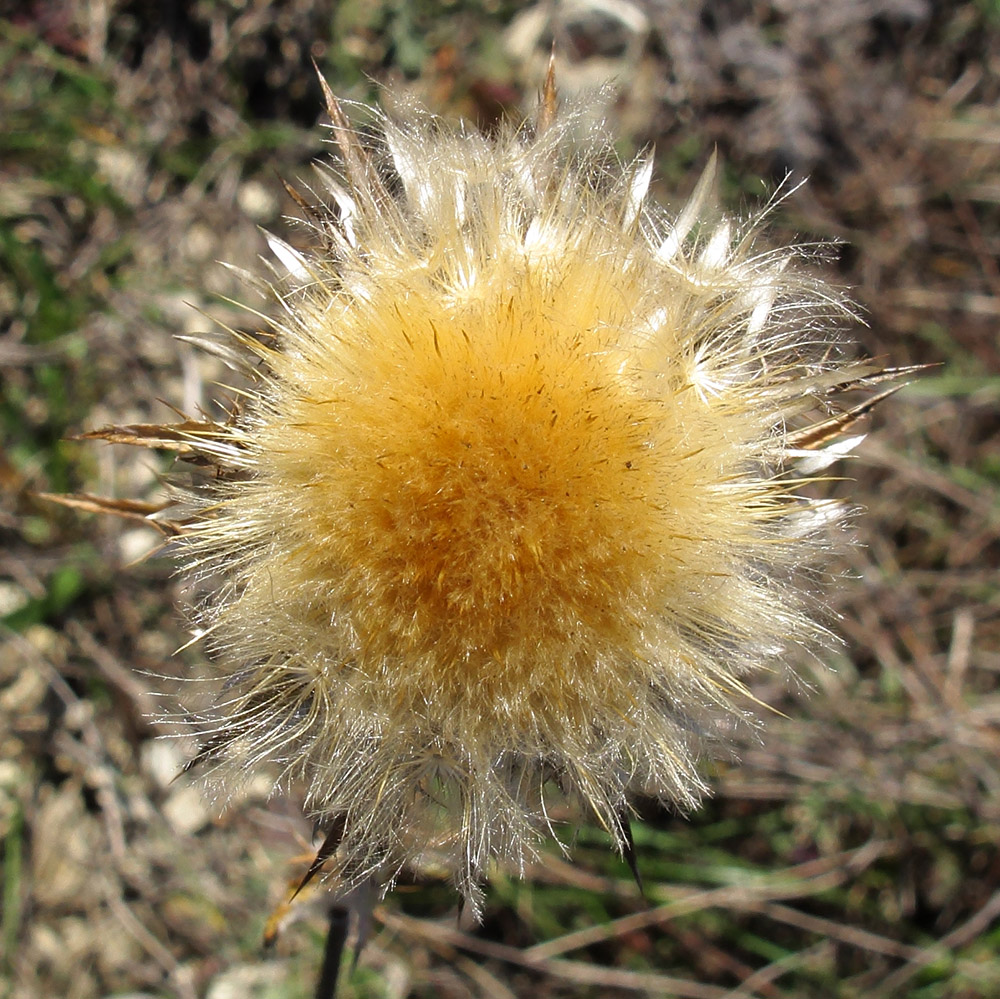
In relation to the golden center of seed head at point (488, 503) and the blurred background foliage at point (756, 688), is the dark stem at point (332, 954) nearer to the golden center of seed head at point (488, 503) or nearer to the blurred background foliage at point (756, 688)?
the golden center of seed head at point (488, 503)

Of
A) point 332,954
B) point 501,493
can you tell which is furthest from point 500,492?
point 332,954

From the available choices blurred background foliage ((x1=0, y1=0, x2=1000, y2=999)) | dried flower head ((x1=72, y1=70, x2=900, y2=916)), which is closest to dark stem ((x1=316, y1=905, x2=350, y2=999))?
dried flower head ((x1=72, y1=70, x2=900, y2=916))

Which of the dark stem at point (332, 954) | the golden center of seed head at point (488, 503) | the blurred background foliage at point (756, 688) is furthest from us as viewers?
the blurred background foliage at point (756, 688)

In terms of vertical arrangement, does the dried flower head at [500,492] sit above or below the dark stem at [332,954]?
above

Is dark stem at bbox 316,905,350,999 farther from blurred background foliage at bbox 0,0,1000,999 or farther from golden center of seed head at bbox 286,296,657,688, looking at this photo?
blurred background foliage at bbox 0,0,1000,999

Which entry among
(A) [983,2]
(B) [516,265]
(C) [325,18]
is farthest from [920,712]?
(C) [325,18]

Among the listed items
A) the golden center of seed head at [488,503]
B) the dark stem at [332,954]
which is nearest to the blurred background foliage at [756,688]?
the dark stem at [332,954]

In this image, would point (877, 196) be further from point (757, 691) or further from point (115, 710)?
point (115, 710)
